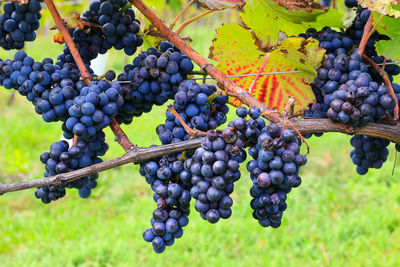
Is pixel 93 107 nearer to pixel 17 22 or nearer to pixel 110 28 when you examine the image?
pixel 110 28

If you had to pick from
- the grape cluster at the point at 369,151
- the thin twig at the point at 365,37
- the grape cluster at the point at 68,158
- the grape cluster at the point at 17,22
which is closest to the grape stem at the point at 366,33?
the thin twig at the point at 365,37

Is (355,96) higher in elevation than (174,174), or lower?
higher

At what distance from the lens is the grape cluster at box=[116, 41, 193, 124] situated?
930 mm

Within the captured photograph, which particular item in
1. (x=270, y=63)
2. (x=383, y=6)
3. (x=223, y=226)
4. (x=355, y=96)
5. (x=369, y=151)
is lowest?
(x=223, y=226)

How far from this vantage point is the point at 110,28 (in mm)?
1000

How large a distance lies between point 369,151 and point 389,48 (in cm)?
27

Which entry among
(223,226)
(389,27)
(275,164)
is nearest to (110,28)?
(275,164)

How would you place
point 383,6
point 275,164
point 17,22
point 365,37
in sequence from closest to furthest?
point 275,164 < point 383,6 < point 365,37 < point 17,22

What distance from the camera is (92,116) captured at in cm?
89

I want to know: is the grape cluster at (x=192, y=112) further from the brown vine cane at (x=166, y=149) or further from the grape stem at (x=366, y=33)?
the grape stem at (x=366, y=33)

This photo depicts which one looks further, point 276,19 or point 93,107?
point 276,19

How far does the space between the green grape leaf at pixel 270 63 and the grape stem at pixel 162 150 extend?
20cm

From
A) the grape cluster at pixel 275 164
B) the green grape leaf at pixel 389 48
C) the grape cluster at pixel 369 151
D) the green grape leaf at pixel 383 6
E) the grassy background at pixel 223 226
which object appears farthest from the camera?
the grassy background at pixel 223 226

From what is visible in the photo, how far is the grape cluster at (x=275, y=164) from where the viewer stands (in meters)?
0.75
